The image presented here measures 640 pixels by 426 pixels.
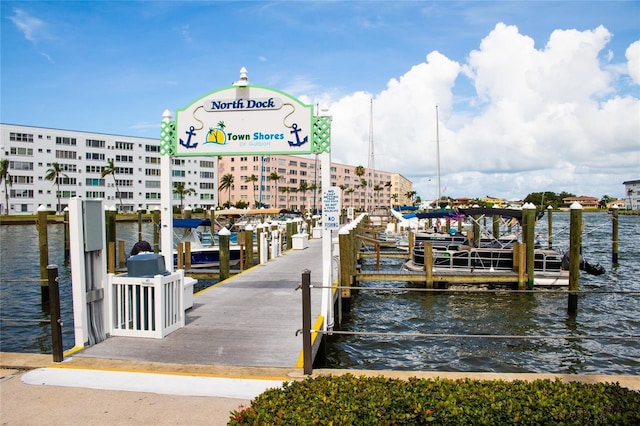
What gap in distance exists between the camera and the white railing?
8320 mm

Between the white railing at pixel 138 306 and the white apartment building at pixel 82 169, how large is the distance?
3174 inches

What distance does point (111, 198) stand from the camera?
3775 inches

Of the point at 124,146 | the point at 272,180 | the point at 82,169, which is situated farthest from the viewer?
the point at 272,180

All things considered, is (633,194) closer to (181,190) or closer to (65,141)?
(181,190)

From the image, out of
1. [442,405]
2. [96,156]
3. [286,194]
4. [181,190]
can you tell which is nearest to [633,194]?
[286,194]

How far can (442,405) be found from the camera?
4176mm

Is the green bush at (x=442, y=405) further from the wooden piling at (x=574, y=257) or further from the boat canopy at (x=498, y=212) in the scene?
the boat canopy at (x=498, y=212)

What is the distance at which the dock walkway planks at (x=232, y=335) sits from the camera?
7.46m

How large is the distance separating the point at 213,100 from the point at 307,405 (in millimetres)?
7662

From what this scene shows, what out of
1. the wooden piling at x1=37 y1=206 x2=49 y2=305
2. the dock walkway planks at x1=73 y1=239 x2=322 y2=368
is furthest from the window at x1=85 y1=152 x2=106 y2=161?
the dock walkway planks at x1=73 y1=239 x2=322 y2=368

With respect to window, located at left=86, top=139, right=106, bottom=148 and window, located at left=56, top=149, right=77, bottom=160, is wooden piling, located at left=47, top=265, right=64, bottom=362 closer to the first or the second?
window, located at left=56, top=149, right=77, bottom=160

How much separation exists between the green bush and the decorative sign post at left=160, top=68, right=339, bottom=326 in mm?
5284

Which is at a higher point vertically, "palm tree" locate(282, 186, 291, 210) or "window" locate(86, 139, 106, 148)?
"window" locate(86, 139, 106, 148)

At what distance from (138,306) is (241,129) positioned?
13.2 feet
